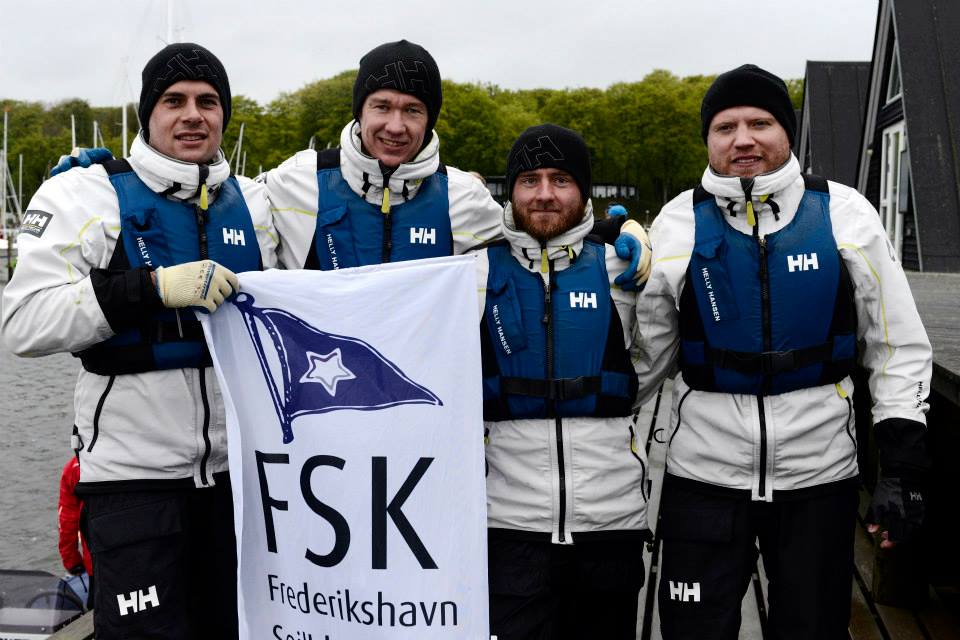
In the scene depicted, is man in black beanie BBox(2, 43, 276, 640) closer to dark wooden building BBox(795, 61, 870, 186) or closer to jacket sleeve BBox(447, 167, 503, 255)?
jacket sleeve BBox(447, 167, 503, 255)

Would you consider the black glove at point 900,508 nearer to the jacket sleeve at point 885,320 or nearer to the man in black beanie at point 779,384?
the man in black beanie at point 779,384

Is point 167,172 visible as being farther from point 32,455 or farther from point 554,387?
point 32,455

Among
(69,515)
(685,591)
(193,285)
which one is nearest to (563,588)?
(685,591)

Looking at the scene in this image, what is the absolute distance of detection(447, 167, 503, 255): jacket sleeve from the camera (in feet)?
12.2

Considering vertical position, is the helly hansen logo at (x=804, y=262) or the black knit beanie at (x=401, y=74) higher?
the black knit beanie at (x=401, y=74)

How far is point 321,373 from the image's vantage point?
315 centimetres

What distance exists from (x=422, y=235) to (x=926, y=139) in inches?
649

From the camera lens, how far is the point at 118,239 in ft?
10.6

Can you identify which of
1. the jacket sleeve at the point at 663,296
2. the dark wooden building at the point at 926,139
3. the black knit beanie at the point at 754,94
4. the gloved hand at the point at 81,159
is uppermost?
the dark wooden building at the point at 926,139

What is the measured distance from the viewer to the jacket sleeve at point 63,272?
2.98m

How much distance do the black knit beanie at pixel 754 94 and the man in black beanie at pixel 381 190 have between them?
3.41 feet

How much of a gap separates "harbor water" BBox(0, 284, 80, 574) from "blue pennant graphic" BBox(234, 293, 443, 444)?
763 cm

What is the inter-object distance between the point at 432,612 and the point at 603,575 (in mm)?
622

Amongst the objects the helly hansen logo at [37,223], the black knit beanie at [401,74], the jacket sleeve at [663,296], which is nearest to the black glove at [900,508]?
the jacket sleeve at [663,296]
